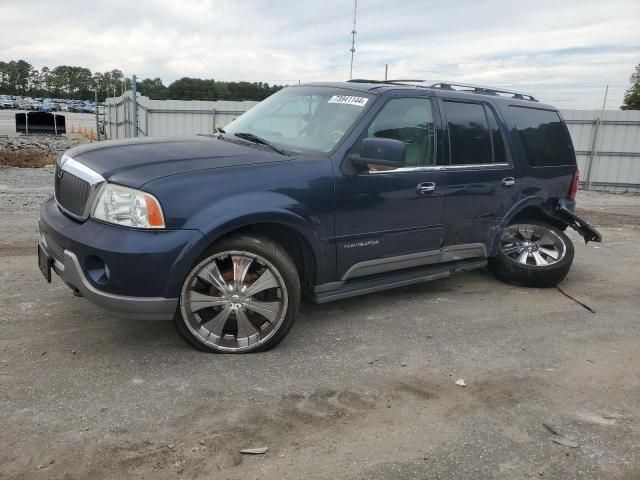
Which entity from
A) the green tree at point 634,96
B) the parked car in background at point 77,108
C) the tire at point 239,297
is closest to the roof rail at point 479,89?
the tire at point 239,297

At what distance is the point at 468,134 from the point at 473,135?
0.23 ft

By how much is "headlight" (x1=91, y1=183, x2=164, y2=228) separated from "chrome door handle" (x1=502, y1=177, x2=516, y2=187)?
326 cm

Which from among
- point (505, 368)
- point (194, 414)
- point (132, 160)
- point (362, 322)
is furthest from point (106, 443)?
point (505, 368)

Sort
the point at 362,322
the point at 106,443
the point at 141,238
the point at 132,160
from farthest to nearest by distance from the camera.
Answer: the point at 362,322 → the point at 132,160 → the point at 141,238 → the point at 106,443

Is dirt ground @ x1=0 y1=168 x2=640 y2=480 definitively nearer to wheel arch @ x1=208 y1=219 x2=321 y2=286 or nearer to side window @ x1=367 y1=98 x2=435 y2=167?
wheel arch @ x1=208 y1=219 x2=321 y2=286

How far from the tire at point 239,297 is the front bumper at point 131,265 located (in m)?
0.13

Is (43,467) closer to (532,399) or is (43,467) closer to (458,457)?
(458,457)

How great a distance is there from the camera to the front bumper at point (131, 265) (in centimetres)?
320

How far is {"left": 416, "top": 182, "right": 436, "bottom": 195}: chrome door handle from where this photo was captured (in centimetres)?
441

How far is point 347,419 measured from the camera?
303 cm

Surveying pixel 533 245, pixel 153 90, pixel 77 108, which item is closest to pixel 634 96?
pixel 153 90

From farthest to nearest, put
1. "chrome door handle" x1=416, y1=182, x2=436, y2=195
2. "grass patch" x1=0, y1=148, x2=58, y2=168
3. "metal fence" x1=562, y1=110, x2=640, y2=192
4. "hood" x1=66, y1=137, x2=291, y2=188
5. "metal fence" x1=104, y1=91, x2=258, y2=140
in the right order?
"metal fence" x1=104, y1=91, x2=258, y2=140, "metal fence" x1=562, y1=110, x2=640, y2=192, "grass patch" x1=0, y1=148, x2=58, y2=168, "chrome door handle" x1=416, y1=182, x2=436, y2=195, "hood" x1=66, y1=137, x2=291, y2=188

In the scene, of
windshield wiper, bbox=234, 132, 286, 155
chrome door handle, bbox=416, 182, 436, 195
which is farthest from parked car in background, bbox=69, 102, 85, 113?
chrome door handle, bbox=416, 182, 436, 195

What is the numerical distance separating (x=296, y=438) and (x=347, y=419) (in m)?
0.34
